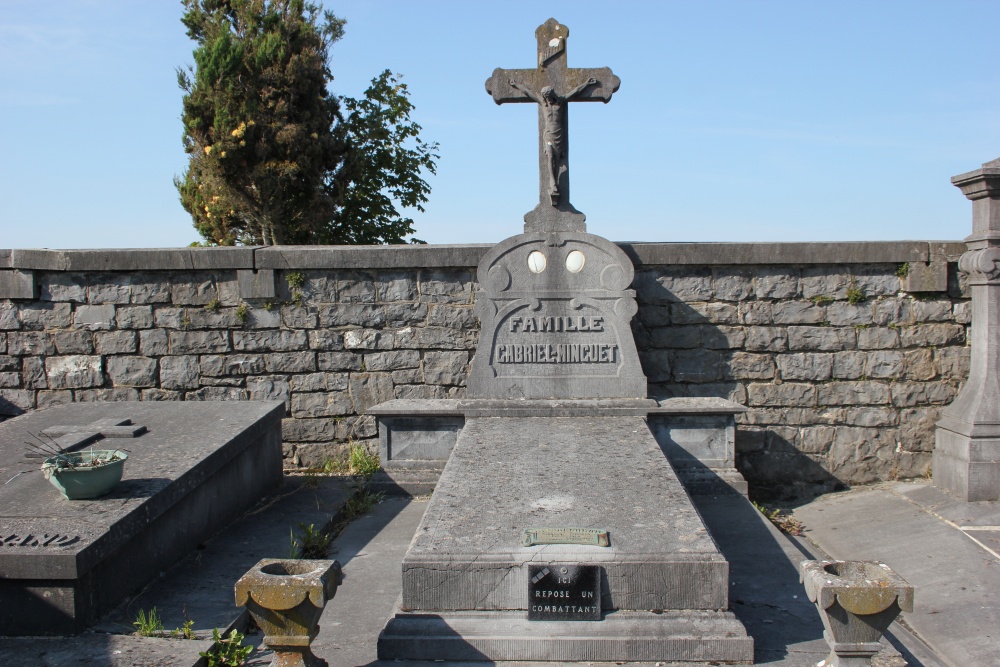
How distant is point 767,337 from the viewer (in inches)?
269

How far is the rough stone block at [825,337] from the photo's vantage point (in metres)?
6.83

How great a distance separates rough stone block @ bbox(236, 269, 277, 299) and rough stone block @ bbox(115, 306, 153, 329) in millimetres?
796

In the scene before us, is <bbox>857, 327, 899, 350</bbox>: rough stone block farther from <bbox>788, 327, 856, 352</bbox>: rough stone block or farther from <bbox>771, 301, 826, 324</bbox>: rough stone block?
<bbox>771, 301, 826, 324</bbox>: rough stone block

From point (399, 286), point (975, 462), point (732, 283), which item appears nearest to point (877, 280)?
point (732, 283)

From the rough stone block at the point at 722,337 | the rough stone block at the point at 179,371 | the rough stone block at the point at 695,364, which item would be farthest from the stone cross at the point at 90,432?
the rough stone block at the point at 722,337

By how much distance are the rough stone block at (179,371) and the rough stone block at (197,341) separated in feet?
0.23

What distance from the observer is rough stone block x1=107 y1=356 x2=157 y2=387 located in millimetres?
6941

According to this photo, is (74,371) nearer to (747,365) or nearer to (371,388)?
(371,388)

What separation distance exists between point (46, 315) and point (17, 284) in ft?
1.09

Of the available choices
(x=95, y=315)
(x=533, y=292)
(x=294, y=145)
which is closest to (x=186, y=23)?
(x=294, y=145)

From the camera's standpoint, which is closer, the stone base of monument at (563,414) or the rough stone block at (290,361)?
the stone base of monument at (563,414)

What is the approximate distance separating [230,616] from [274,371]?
330 cm

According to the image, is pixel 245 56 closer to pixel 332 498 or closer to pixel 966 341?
pixel 332 498

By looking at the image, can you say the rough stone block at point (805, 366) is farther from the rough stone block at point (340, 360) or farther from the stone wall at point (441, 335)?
the rough stone block at point (340, 360)
